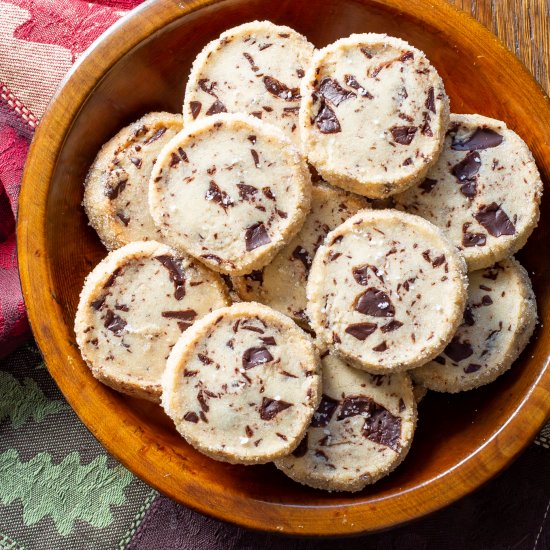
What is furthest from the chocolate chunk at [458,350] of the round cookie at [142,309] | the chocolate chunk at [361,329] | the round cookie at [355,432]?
the round cookie at [142,309]

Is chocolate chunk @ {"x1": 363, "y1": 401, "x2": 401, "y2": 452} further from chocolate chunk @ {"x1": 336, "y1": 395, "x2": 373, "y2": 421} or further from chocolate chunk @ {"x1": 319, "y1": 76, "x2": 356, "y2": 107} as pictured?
chocolate chunk @ {"x1": 319, "y1": 76, "x2": 356, "y2": 107}

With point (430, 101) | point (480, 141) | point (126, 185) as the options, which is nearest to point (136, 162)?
point (126, 185)

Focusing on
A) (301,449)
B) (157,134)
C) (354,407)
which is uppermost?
(157,134)

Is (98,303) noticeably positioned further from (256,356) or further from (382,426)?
(382,426)

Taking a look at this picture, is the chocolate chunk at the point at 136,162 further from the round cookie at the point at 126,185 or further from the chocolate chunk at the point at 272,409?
the chocolate chunk at the point at 272,409

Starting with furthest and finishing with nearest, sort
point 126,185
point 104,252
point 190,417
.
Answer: point 104,252 → point 126,185 → point 190,417
